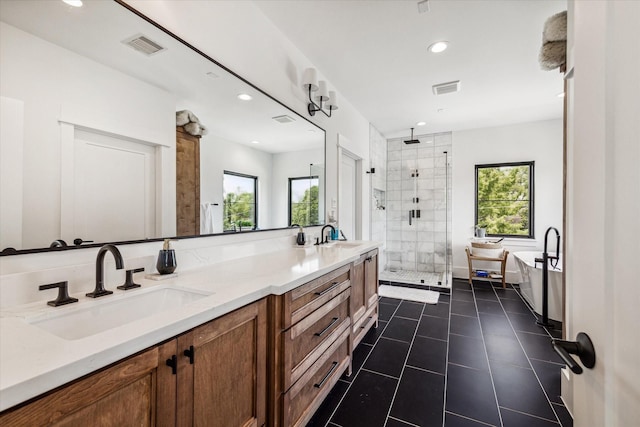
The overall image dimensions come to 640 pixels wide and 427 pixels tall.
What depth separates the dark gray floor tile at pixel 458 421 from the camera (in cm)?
158

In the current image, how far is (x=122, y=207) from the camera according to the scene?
124 centimetres

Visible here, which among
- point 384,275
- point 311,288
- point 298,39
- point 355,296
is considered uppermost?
point 298,39

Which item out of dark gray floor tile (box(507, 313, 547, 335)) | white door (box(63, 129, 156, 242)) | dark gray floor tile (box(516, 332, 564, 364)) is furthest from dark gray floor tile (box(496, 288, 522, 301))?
white door (box(63, 129, 156, 242))

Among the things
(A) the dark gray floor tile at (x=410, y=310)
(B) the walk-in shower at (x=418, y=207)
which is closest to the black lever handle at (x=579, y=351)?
(A) the dark gray floor tile at (x=410, y=310)

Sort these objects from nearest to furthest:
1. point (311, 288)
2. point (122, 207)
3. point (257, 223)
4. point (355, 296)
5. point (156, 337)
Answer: point (156, 337) < point (122, 207) < point (311, 288) < point (257, 223) < point (355, 296)

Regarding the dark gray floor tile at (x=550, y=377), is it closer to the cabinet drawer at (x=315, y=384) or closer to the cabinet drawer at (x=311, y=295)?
the cabinet drawer at (x=315, y=384)

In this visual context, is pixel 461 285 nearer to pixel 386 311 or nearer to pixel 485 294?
pixel 485 294

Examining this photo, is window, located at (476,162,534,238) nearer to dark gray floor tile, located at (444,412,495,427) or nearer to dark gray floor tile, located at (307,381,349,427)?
dark gray floor tile, located at (444,412,495,427)

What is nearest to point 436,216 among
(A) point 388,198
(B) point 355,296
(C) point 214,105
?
(A) point 388,198

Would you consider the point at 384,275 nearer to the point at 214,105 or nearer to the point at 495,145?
the point at 495,145

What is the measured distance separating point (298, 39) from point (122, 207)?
2.05 meters

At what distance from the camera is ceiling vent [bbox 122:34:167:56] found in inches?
49.6

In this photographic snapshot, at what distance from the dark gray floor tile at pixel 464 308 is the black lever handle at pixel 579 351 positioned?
3152mm

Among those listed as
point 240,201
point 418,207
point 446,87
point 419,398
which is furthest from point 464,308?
point 240,201
